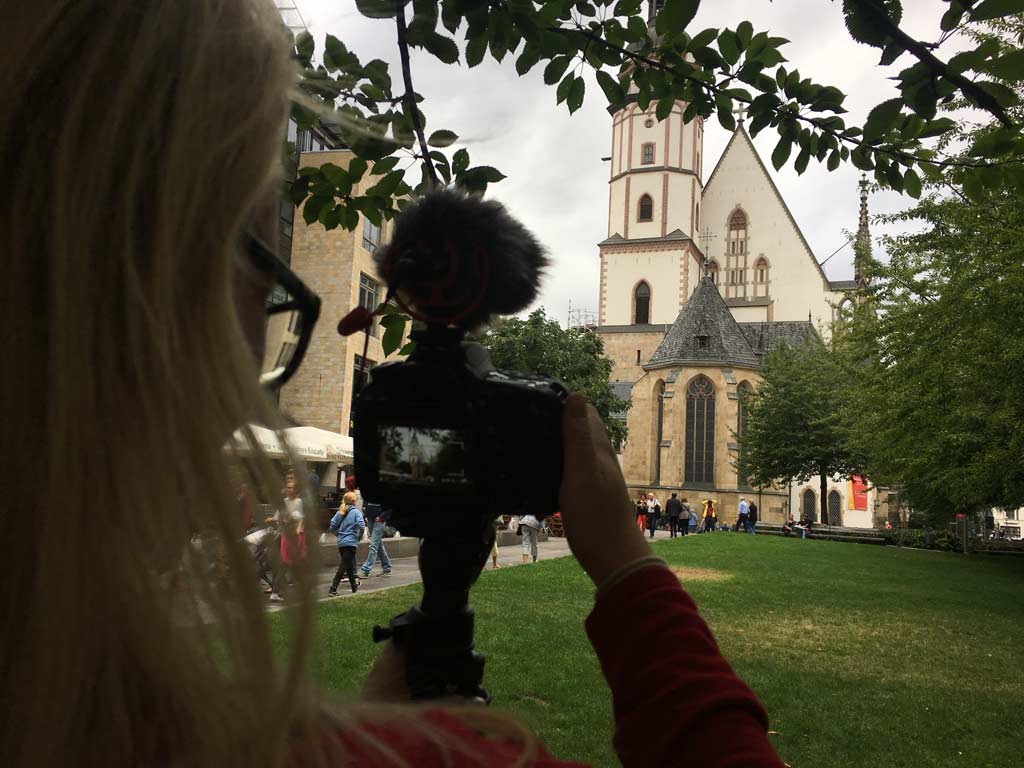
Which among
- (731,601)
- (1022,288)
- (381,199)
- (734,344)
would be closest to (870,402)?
(1022,288)

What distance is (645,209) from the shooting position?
5072 centimetres

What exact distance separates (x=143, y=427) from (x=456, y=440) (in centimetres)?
46

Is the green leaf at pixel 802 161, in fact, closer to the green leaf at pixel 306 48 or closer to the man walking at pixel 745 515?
the green leaf at pixel 306 48

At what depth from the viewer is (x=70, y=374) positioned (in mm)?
630

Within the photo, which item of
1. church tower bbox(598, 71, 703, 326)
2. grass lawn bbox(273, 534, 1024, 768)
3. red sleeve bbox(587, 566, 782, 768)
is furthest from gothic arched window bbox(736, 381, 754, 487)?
red sleeve bbox(587, 566, 782, 768)

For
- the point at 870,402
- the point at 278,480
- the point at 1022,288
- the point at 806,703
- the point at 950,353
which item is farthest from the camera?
the point at 870,402

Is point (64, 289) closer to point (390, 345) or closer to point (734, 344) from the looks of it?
point (390, 345)

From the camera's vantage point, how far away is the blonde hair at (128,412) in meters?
0.61

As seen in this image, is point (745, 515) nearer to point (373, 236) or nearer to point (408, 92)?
point (373, 236)

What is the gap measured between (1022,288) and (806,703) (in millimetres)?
7383

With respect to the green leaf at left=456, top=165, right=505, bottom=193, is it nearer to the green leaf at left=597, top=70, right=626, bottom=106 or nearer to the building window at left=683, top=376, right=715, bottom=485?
the green leaf at left=597, top=70, right=626, bottom=106

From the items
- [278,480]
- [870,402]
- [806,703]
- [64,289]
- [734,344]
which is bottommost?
[806,703]

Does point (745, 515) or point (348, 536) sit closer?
point (348, 536)

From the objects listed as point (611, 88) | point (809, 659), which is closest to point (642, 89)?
point (611, 88)
